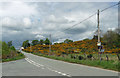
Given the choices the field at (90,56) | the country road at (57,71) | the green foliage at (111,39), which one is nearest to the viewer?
the country road at (57,71)

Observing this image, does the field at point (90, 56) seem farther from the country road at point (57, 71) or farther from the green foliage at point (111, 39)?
the country road at point (57, 71)

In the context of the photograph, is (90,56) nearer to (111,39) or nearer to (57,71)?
(57,71)

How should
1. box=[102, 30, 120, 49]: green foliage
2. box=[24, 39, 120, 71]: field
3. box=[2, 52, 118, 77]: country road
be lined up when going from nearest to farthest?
1. box=[2, 52, 118, 77]: country road
2. box=[24, 39, 120, 71]: field
3. box=[102, 30, 120, 49]: green foliage

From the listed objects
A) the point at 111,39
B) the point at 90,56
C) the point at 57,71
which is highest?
the point at 111,39

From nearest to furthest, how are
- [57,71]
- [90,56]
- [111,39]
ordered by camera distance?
[57,71] < [90,56] < [111,39]

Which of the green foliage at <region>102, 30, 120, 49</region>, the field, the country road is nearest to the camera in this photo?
the country road

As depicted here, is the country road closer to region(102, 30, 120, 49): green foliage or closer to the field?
the field

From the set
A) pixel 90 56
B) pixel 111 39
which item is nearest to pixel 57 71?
pixel 90 56

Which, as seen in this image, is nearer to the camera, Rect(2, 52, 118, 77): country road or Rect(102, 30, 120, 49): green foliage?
Rect(2, 52, 118, 77): country road

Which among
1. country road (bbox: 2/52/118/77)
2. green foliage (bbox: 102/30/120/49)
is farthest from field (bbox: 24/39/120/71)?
country road (bbox: 2/52/118/77)

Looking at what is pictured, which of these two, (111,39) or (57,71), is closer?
(57,71)

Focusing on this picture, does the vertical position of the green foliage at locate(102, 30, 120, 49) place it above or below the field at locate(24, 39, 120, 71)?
above

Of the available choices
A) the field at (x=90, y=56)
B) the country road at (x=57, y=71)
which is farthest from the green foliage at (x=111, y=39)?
the country road at (x=57, y=71)

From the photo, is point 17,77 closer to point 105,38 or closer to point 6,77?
point 6,77
